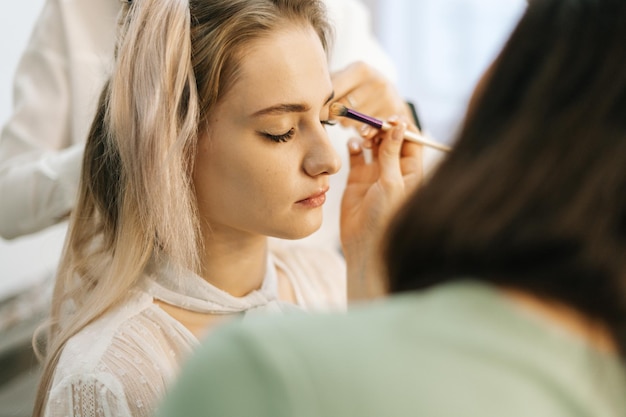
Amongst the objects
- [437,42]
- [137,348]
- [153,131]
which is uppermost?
[437,42]

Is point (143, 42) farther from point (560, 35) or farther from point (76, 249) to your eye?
point (560, 35)

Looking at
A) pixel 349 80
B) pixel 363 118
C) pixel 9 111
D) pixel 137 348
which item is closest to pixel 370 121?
pixel 363 118

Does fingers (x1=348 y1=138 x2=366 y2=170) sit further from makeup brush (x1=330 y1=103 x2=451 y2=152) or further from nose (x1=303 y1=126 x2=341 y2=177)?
nose (x1=303 y1=126 x2=341 y2=177)

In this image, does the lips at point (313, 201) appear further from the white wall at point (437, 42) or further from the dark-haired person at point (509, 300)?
the white wall at point (437, 42)

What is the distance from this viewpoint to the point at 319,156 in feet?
2.73

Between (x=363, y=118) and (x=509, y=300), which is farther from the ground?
(x=363, y=118)

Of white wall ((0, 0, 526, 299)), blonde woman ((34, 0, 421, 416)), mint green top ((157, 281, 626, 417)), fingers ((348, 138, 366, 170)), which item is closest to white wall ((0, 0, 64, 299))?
blonde woman ((34, 0, 421, 416))

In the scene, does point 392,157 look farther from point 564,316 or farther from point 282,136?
point 564,316

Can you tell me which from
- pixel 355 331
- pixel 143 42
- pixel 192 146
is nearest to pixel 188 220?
pixel 192 146

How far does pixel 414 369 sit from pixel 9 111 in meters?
1.04

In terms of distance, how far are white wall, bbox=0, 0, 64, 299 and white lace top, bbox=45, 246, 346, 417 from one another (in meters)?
0.42

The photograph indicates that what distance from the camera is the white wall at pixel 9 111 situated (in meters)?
1.19

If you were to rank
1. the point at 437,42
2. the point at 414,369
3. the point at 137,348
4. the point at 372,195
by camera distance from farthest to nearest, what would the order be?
the point at 437,42 < the point at 372,195 < the point at 137,348 < the point at 414,369

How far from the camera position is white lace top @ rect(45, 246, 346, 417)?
2.36ft
